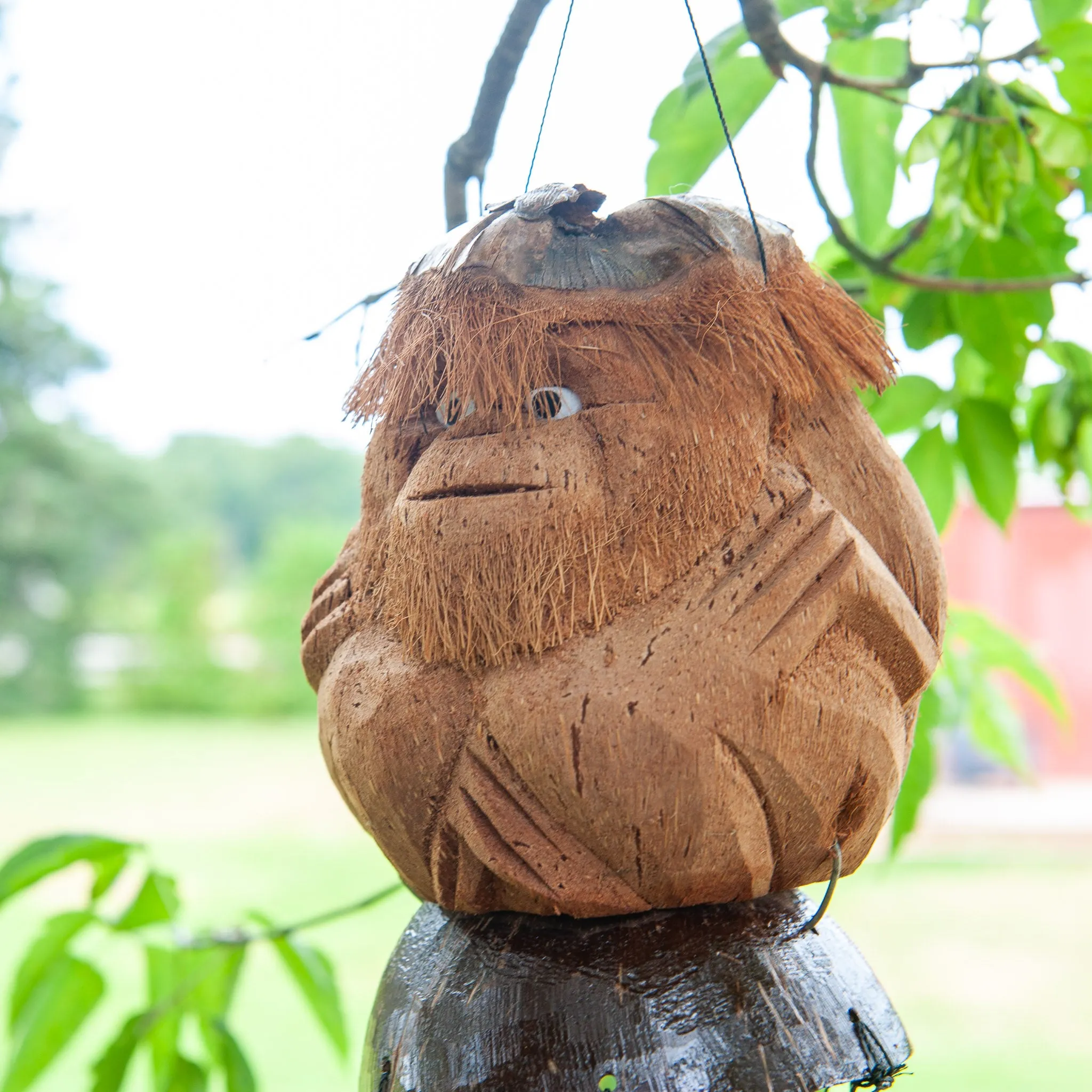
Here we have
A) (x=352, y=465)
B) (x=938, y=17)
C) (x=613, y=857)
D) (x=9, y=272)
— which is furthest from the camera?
(x=352, y=465)

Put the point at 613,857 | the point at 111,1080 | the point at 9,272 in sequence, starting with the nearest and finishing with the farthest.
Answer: the point at 613,857
the point at 111,1080
the point at 9,272

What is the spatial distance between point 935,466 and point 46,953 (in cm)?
67

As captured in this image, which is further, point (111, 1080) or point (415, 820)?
point (111, 1080)

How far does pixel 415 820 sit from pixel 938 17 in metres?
0.50

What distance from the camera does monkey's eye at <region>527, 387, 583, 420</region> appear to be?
48cm

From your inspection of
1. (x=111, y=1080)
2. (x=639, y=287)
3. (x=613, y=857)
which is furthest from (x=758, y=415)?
(x=111, y=1080)

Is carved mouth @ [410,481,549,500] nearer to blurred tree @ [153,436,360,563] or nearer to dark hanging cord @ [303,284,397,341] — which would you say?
dark hanging cord @ [303,284,397,341]

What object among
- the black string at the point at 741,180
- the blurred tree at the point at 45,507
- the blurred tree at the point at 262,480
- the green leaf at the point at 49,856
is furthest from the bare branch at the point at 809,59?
the blurred tree at the point at 262,480

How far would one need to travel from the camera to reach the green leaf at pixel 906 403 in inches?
28.4

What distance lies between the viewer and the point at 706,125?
69 cm

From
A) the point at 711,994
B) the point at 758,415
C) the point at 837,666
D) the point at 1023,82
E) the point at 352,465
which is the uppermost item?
the point at 1023,82

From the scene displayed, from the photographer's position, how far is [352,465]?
8953mm

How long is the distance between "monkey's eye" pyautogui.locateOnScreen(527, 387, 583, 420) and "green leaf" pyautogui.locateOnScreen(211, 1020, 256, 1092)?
50 cm

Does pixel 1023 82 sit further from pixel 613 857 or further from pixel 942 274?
pixel 613 857
